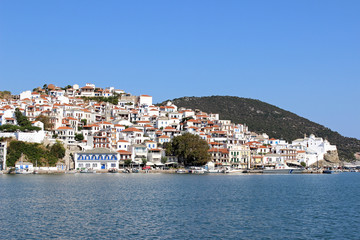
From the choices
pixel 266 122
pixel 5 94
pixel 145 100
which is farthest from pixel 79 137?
pixel 266 122

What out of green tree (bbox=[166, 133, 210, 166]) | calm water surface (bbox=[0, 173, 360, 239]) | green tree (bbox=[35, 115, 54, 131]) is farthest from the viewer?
green tree (bbox=[35, 115, 54, 131])

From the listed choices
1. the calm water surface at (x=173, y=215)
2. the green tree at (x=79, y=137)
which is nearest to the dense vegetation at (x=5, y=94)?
the green tree at (x=79, y=137)

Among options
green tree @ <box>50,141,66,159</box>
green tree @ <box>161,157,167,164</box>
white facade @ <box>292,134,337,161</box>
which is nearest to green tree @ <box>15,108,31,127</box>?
green tree @ <box>50,141,66,159</box>

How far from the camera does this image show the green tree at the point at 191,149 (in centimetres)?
9000

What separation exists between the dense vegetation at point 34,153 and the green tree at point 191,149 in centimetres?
2334

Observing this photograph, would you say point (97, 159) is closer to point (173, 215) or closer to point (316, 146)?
point (173, 215)

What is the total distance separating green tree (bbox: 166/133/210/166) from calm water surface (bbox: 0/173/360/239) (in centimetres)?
4110

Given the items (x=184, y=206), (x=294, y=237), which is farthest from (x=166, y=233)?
(x=184, y=206)

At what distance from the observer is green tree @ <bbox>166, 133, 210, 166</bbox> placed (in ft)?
295

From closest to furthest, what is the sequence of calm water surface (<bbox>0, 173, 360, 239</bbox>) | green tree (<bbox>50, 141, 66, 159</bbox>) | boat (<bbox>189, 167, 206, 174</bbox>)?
calm water surface (<bbox>0, 173, 360, 239</bbox>), green tree (<bbox>50, 141, 66, 159</bbox>), boat (<bbox>189, 167, 206, 174</bbox>)

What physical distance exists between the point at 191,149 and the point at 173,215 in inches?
2274

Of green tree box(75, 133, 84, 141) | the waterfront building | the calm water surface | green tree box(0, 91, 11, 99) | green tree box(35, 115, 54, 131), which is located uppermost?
green tree box(0, 91, 11, 99)

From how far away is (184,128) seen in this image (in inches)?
4400

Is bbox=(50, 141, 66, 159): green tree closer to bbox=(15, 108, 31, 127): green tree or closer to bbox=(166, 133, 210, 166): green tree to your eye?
bbox=(15, 108, 31, 127): green tree
